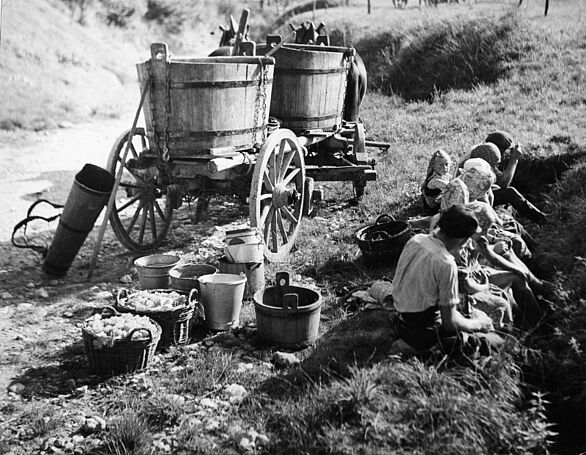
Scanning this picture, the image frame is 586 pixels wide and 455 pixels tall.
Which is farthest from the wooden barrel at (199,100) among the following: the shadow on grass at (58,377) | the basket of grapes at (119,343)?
the shadow on grass at (58,377)

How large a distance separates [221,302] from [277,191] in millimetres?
1784

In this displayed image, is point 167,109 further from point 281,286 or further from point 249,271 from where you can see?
point 281,286

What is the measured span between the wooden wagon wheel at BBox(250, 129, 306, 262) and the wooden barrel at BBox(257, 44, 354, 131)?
2.99 ft

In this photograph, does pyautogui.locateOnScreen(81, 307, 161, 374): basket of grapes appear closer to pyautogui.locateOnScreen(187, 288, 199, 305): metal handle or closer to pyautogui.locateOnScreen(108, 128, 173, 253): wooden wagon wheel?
pyautogui.locateOnScreen(187, 288, 199, 305): metal handle

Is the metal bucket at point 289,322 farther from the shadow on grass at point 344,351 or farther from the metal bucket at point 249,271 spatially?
the metal bucket at point 249,271

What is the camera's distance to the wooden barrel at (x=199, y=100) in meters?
6.45

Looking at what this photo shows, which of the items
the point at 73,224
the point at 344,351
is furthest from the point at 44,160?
the point at 344,351

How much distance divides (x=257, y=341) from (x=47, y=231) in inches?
163

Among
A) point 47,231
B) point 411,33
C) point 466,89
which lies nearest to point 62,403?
point 47,231

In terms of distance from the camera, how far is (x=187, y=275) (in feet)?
20.5

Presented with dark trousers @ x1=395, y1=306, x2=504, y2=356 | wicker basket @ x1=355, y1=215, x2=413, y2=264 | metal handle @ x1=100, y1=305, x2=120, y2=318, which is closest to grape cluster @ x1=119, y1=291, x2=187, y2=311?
metal handle @ x1=100, y1=305, x2=120, y2=318

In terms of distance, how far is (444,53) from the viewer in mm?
16891

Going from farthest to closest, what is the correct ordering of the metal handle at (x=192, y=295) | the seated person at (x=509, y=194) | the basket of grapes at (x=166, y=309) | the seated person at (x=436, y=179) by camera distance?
the seated person at (x=436, y=179)
the seated person at (x=509, y=194)
the metal handle at (x=192, y=295)
the basket of grapes at (x=166, y=309)

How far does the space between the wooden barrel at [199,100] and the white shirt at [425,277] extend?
282 centimetres
